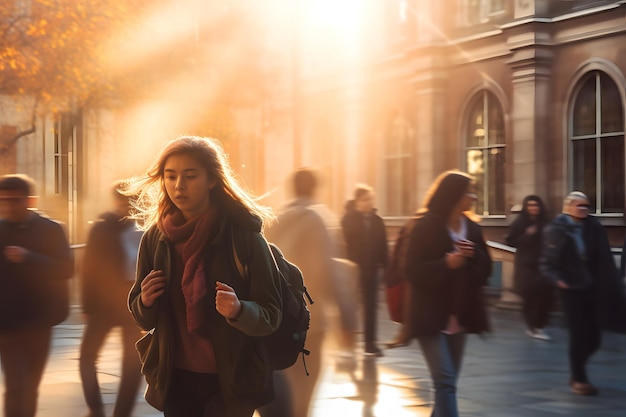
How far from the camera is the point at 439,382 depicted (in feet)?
22.9

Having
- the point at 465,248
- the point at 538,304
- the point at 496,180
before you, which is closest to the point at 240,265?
the point at 465,248

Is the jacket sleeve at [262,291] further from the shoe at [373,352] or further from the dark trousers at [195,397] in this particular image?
the shoe at [373,352]

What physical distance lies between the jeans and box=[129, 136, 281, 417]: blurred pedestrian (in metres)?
2.72

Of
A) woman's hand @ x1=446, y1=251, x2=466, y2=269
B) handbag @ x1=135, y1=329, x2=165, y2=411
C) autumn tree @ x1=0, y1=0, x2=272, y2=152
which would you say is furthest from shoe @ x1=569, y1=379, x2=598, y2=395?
autumn tree @ x1=0, y1=0, x2=272, y2=152

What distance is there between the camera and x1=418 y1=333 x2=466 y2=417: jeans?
691 cm

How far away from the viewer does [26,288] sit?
7.18m

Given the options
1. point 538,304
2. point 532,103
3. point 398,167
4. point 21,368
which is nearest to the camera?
point 21,368

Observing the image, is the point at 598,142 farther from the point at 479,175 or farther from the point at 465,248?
the point at 465,248

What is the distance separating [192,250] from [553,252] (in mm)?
6933

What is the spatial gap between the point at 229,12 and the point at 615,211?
57.0ft

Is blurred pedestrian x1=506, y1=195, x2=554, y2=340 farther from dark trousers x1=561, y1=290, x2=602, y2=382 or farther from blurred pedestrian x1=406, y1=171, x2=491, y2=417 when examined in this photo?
blurred pedestrian x1=406, y1=171, x2=491, y2=417

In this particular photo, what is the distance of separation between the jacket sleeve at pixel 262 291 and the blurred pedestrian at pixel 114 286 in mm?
3958

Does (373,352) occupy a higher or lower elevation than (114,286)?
lower

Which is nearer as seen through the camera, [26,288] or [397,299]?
[26,288]
